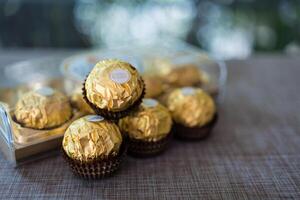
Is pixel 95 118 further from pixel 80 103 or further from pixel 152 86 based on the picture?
pixel 152 86

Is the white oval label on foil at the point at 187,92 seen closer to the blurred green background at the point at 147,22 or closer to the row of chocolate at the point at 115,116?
the row of chocolate at the point at 115,116

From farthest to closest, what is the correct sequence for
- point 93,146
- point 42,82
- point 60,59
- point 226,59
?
point 226,59, point 60,59, point 42,82, point 93,146

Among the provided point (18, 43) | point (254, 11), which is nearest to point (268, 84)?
point (254, 11)

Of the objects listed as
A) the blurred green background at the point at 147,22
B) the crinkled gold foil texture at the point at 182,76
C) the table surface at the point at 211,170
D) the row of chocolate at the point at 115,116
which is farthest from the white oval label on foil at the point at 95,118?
the blurred green background at the point at 147,22

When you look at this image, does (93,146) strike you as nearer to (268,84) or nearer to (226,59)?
(268,84)

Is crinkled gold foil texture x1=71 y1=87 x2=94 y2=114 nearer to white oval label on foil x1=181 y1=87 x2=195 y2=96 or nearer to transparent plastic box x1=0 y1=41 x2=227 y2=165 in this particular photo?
transparent plastic box x1=0 y1=41 x2=227 y2=165

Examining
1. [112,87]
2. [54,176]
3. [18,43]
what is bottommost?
[18,43]
